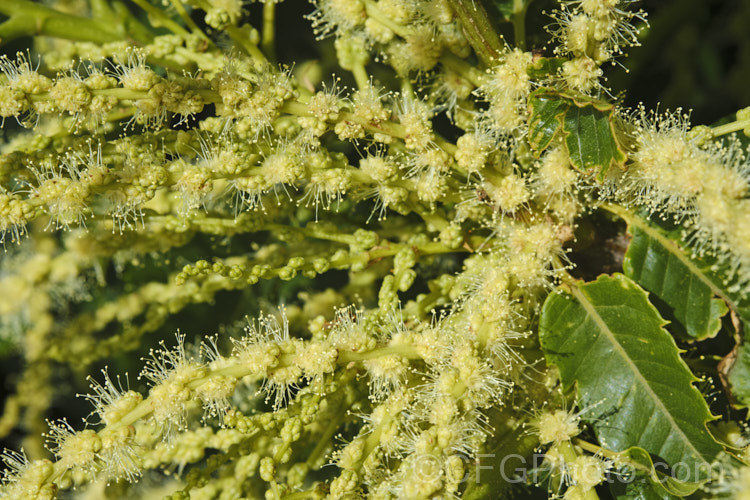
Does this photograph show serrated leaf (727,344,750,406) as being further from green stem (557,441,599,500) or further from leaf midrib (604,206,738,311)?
green stem (557,441,599,500)

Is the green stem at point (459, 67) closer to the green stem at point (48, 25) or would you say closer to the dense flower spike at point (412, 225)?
the dense flower spike at point (412, 225)

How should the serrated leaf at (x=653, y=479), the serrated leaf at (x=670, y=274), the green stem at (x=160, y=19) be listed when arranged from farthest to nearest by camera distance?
1. the green stem at (x=160, y=19)
2. the serrated leaf at (x=670, y=274)
3. the serrated leaf at (x=653, y=479)

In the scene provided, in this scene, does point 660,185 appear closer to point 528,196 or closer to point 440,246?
point 528,196

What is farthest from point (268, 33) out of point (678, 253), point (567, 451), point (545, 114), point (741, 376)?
point (741, 376)

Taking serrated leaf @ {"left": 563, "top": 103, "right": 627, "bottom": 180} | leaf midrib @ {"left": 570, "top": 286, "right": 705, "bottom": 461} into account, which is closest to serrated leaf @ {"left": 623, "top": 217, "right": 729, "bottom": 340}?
leaf midrib @ {"left": 570, "top": 286, "right": 705, "bottom": 461}

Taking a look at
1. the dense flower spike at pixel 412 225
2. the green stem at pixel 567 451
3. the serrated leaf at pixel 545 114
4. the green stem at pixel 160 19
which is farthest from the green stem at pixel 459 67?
the green stem at pixel 567 451

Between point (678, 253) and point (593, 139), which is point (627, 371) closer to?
point (678, 253)

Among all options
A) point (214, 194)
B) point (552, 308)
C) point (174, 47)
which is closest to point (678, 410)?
point (552, 308)
